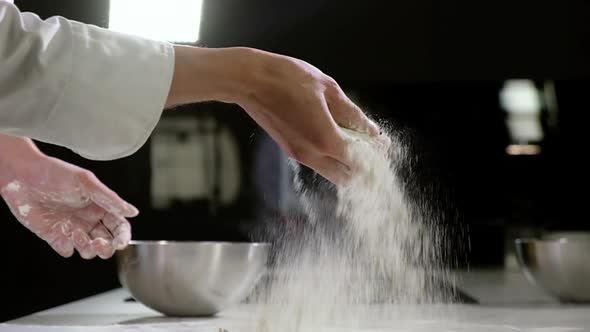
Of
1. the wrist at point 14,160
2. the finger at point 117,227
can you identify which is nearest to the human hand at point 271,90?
the finger at point 117,227

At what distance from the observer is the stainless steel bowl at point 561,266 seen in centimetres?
131

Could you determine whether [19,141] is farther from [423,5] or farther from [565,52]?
[565,52]

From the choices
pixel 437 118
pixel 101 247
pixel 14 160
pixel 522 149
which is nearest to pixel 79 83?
pixel 101 247

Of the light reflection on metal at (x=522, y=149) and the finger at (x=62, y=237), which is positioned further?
the light reflection on metal at (x=522, y=149)

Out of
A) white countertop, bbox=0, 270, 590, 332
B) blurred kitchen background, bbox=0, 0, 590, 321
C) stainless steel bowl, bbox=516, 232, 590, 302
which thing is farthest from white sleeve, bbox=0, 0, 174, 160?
blurred kitchen background, bbox=0, 0, 590, 321

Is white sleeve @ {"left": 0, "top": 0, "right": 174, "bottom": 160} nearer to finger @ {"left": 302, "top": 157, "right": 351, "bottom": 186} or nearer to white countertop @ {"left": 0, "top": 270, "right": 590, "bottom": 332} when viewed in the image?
finger @ {"left": 302, "top": 157, "right": 351, "bottom": 186}

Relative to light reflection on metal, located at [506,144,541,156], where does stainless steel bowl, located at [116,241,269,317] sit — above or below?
below

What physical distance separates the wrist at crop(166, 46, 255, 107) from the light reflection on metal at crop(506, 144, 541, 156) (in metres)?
1.52

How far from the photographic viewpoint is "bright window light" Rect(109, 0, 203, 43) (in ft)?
7.06

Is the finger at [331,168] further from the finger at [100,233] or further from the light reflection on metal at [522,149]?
the light reflection on metal at [522,149]

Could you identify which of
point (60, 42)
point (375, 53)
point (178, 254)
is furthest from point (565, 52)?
point (60, 42)

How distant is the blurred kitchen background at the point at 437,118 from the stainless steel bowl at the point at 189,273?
0.84 metres

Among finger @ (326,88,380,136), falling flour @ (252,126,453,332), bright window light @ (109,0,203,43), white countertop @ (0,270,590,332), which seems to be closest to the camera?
finger @ (326,88,380,136)

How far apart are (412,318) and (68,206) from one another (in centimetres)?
62
